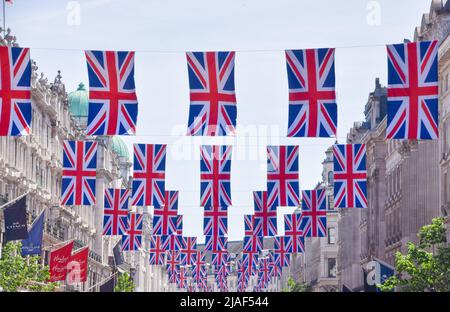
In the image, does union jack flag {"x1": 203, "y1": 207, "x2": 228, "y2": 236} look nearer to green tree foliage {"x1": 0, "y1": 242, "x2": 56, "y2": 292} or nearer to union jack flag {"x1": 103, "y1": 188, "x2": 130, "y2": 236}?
union jack flag {"x1": 103, "y1": 188, "x2": 130, "y2": 236}

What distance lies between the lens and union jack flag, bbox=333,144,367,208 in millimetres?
55875

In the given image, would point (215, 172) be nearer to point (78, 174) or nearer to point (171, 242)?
point (78, 174)

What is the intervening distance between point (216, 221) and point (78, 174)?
52.3ft

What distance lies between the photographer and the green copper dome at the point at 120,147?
6353 inches

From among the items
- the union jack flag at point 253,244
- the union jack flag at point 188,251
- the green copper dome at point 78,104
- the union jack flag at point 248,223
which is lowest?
A: the union jack flag at point 188,251

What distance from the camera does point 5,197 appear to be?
71.4 meters

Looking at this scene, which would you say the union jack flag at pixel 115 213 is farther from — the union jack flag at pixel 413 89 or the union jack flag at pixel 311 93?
the union jack flag at pixel 413 89

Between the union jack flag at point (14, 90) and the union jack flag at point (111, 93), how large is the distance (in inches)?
78.2

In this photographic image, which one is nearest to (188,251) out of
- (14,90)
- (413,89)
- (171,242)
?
(171,242)

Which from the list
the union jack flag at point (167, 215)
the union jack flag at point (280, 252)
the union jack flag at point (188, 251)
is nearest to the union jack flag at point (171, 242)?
the union jack flag at point (280, 252)

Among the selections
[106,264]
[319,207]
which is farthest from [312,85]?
[106,264]

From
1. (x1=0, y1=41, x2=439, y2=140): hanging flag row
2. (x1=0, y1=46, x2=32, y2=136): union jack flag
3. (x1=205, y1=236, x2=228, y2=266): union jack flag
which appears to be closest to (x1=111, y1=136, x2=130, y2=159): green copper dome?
(x1=205, y1=236, x2=228, y2=266): union jack flag

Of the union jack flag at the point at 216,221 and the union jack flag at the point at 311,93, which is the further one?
the union jack flag at the point at 216,221
